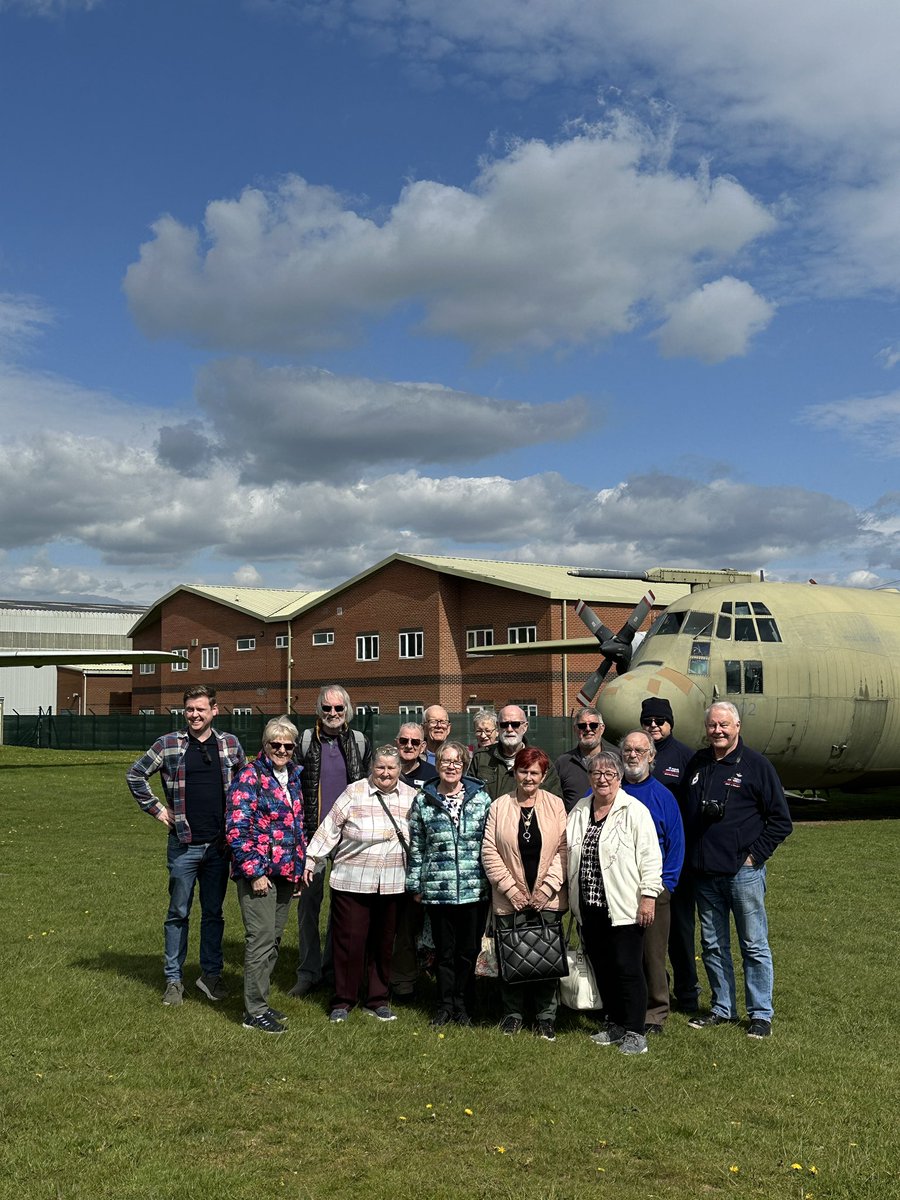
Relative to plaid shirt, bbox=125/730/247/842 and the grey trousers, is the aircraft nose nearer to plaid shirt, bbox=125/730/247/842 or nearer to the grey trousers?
plaid shirt, bbox=125/730/247/842

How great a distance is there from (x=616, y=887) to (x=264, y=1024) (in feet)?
8.24

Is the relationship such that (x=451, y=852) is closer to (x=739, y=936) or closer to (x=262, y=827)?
(x=262, y=827)

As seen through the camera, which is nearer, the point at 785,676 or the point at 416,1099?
the point at 416,1099

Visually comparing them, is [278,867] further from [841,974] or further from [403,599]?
[403,599]

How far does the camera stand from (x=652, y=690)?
16906 millimetres

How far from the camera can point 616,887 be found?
22.3ft

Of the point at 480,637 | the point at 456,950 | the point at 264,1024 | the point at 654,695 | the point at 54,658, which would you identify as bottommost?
the point at 264,1024

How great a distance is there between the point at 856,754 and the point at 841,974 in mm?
10985

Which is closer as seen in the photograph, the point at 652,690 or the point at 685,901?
the point at 685,901

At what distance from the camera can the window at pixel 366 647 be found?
45916 mm

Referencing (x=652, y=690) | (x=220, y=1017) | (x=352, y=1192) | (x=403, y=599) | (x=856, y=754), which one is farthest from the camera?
(x=403, y=599)

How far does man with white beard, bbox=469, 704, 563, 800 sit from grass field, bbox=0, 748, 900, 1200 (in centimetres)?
169

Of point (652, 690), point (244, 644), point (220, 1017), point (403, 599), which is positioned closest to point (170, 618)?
point (244, 644)

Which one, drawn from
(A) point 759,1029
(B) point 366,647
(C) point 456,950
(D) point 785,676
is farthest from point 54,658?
(A) point 759,1029
